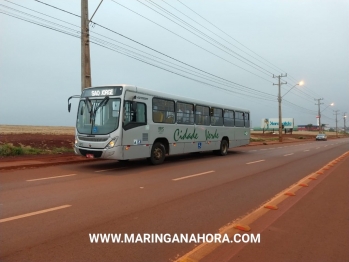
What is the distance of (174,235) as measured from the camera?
4.74 metres

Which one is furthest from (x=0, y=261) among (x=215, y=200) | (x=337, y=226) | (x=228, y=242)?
(x=337, y=226)

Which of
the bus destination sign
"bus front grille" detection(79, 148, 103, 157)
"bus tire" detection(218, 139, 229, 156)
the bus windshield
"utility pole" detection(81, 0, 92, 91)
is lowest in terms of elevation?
"bus tire" detection(218, 139, 229, 156)

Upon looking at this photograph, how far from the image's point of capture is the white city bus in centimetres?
1127

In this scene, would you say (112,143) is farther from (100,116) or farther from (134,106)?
(134,106)

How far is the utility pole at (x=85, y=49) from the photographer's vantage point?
49.2 ft

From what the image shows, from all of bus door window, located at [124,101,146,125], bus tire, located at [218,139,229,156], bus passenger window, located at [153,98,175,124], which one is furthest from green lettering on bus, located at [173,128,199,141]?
bus tire, located at [218,139,229,156]

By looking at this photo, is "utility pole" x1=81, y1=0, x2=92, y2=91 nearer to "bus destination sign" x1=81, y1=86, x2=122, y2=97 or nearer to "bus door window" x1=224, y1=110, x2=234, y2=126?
"bus destination sign" x1=81, y1=86, x2=122, y2=97

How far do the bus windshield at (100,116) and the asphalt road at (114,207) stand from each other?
167cm

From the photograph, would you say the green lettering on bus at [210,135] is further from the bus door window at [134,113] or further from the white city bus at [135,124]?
the bus door window at [134,113]

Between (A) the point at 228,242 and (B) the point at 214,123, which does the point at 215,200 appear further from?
(B) the point at 214,123

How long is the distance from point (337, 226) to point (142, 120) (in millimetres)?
8466

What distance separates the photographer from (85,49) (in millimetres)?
15188

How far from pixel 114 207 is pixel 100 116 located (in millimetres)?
5970

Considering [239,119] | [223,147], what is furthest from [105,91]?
[239,119]
